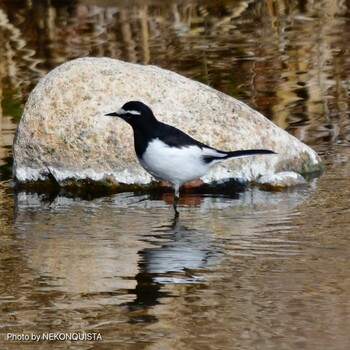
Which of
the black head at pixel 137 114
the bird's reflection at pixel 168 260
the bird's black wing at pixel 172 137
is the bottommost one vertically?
the bird's reflection at pixel 168 260

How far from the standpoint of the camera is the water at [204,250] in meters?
6.27

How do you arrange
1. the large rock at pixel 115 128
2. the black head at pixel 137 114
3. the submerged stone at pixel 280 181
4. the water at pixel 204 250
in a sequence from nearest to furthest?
1. the water at pixel 204 250
2. the black head at pixel 137 114
3. the submerged stone at pixel 280 181
4. the large rock at pixel 115 128

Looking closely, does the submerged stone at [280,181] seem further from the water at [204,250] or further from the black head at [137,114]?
the black head at [137,114]

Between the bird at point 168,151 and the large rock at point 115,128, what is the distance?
805 millimetres

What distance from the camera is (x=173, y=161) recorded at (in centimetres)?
Result: 857

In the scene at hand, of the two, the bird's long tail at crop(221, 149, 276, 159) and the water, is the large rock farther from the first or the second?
the bird's long tail at crop(221, 149, 276, 159)

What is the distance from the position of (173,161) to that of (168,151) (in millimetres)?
79

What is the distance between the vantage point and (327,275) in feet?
23.2

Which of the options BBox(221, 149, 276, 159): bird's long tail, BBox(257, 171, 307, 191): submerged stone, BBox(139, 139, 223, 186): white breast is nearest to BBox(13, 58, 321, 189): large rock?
BBox(257, 171, 307, 191): submerged stone

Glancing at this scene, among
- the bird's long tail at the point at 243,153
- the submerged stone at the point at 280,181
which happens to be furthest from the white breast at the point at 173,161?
the submerged stone at the point at 280,181

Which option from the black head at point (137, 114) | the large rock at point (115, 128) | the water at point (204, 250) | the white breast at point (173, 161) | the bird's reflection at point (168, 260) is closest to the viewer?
the water at point (204, 250)

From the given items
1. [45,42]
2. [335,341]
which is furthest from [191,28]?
[335,341]

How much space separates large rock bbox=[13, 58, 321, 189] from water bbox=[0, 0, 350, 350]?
0.82 ft

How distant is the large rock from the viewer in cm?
967
